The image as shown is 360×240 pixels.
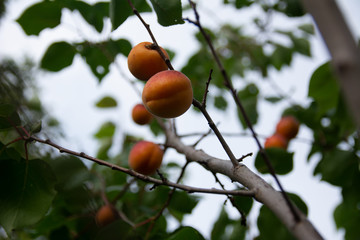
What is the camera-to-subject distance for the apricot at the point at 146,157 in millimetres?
1394

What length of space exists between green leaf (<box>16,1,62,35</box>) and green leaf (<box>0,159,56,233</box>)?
701mm

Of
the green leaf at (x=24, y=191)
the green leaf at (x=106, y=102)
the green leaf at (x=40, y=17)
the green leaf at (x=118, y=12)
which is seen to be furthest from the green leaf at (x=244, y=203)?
Result: the green leaf at (x=106, y=102)

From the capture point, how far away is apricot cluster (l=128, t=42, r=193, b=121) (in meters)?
0.85

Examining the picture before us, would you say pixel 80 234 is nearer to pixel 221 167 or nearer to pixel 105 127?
pixel 221 167

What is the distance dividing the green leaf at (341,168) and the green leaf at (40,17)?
4.50 ft

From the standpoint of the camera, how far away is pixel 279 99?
77.0 inches

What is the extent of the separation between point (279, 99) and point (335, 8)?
1.70m

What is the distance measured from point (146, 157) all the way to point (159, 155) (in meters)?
0.06

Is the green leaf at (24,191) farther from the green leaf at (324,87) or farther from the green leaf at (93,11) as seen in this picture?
the green leaf at (324,87)

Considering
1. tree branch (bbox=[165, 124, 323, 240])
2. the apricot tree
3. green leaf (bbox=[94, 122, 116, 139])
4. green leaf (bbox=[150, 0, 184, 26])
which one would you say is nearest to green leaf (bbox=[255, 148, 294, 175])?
the apricot tree

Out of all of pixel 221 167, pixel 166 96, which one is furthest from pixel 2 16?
pixel 221 167

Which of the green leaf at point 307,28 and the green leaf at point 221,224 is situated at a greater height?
the green leaf at point 307,28

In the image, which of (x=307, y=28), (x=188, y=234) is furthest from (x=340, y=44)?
(x=307, y=28)

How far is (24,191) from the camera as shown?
41.1 inches
